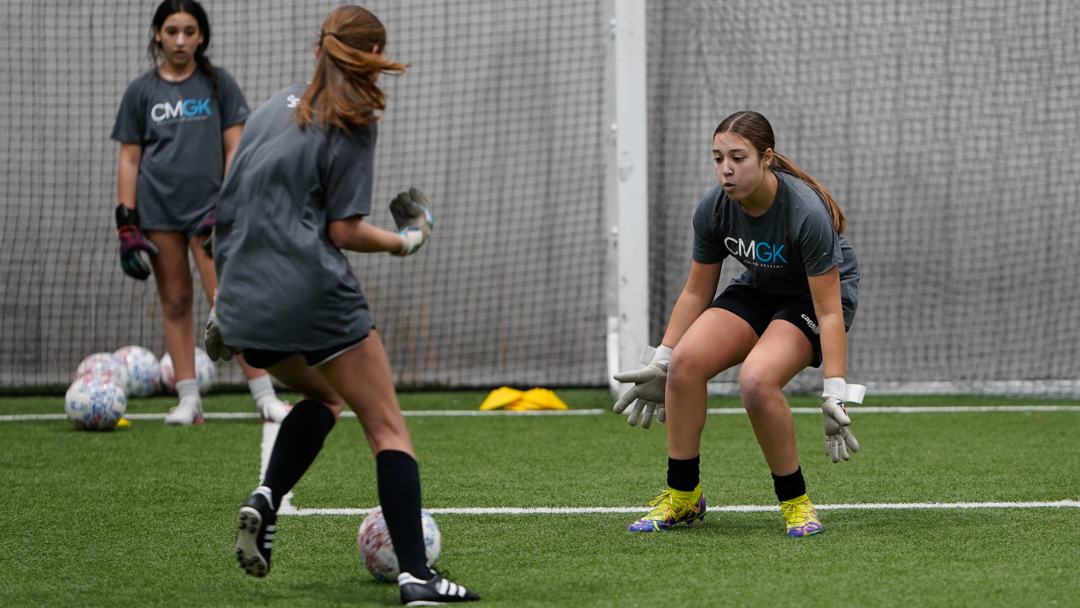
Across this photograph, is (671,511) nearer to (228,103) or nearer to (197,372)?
(228,103)

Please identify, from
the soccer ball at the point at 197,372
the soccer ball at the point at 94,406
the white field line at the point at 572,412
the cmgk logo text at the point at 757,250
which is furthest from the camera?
the soccer ball at the point at 197,372

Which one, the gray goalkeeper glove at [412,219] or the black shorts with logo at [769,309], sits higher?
the gray goalkeeper glove at [412,219]

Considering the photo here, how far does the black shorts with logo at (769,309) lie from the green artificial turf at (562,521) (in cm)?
64

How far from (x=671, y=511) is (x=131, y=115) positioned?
12.2ft

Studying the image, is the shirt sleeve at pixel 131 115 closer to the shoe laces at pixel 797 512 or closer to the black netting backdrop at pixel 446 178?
the black netting backdrop at pixel 446 178

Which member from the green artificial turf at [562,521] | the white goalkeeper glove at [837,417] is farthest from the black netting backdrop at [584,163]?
the white goalkeeper glove at [837,417]

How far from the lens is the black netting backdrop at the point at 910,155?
7520mm

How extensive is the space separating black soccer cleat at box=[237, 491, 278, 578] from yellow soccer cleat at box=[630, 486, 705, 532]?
1.30m

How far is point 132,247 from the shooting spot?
577 centimetres

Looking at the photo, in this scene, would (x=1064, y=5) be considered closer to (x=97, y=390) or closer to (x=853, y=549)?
(x=853, y=549)

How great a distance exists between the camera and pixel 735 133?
356cm

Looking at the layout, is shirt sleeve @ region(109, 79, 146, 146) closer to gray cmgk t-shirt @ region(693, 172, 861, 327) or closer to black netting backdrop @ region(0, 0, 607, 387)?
black netting backdrop @ region(0, 0, 607, 387)

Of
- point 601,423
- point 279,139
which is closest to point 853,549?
point 279,139

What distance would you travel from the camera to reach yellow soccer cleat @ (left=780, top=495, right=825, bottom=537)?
3572mm
